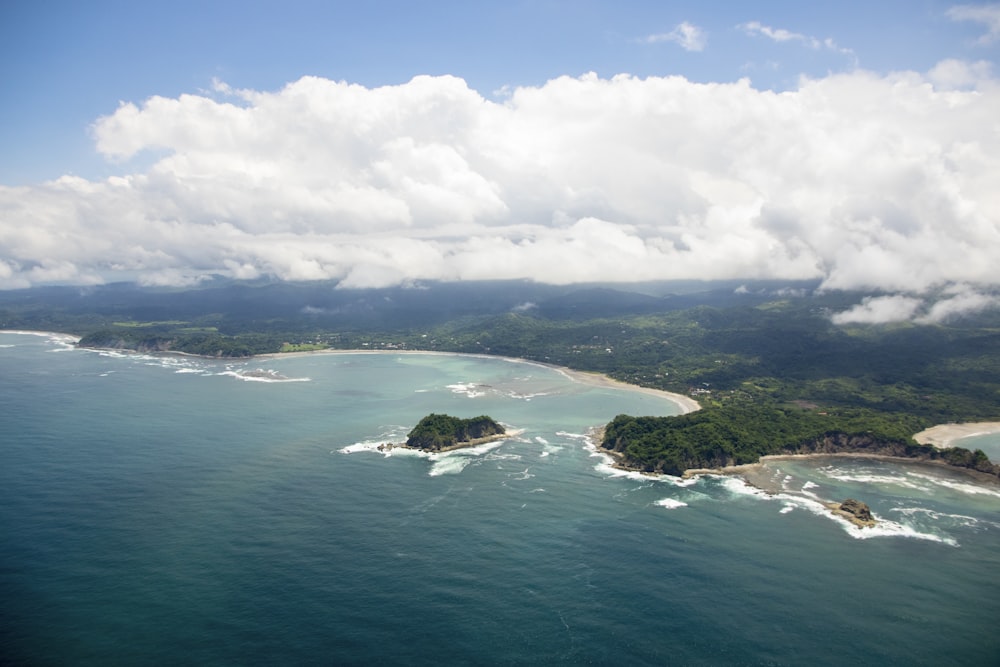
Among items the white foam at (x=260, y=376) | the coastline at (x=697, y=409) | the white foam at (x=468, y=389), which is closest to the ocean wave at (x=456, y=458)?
the coastline at (x=697, y=409)

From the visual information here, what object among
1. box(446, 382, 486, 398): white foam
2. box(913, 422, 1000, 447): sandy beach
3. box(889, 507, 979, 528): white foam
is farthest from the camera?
box(446, 382, 486, 398): white foam

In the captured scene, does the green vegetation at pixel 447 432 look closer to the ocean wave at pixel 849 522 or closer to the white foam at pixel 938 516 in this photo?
the ocean wave at pixel 849 522

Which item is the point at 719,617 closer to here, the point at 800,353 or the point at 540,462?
the point at 540,462

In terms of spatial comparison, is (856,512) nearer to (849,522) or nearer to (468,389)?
(849,522)

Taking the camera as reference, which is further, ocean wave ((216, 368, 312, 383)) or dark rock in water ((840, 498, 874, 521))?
ocean wave ((216, 368, 312, 383))

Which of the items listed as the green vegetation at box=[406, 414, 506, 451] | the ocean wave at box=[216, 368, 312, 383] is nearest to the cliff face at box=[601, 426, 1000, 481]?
the green vegetation at box=[406, 414, 506, 451]

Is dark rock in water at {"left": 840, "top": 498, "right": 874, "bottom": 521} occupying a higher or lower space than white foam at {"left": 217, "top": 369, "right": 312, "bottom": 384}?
lower

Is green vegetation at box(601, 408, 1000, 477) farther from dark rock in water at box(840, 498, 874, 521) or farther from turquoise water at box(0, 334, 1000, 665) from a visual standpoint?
dark rock in water at box(840, 498, 874, 521)
